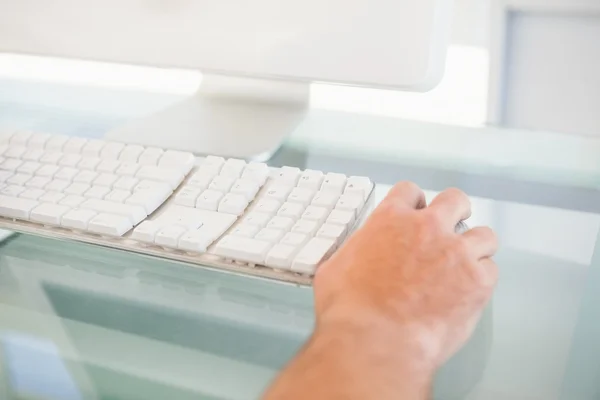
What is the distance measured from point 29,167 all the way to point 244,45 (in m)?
0.22

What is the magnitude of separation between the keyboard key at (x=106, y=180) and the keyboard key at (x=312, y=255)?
0.63ft

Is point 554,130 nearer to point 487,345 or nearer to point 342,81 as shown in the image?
point 342,81

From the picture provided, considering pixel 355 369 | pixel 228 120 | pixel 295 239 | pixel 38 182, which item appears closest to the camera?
pixel 355 369

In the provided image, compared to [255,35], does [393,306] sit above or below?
below

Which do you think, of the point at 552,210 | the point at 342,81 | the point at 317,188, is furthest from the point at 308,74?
the point at 552,210

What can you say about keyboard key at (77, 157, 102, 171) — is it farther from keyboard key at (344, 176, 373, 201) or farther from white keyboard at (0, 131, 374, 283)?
keyboard key at (344, 176, 373, 201)

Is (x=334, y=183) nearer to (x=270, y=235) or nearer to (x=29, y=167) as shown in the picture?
(x=270, y=235)

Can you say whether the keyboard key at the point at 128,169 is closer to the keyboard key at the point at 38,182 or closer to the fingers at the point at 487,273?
the keyboard key at the point at 38,182

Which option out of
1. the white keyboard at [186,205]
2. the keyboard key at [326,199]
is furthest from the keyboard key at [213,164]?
the keyboard key at [326,199]

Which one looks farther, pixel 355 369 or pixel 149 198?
pixel 149 198

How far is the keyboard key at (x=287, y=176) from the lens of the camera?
546 mm

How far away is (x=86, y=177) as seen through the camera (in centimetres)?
57

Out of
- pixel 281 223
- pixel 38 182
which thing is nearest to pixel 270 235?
pixel 281 223

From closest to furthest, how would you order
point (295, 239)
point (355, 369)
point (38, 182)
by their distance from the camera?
1. point (355, 369)
2. point (295, 239)
3. point (38, 182)
